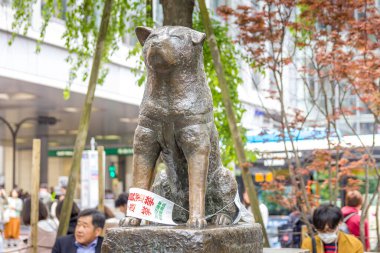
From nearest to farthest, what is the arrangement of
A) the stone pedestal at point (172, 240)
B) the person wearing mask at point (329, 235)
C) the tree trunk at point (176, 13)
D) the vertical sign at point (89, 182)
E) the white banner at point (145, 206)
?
1. the stone pedestal at point (172, 240)
2. the white banner at point (145, 206)
3. the person wearing mask at point (329, 235)
4. the tree trunk at point (176, 13)
5. the vertical sign at point (89, 182)

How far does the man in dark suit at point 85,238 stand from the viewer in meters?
5.43

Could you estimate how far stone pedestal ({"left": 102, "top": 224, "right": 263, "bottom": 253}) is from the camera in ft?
10.3

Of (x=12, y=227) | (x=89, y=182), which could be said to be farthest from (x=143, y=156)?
(x=12, y=227)

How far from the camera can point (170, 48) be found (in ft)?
11.0

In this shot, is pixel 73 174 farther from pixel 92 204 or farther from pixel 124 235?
pixel 92 204

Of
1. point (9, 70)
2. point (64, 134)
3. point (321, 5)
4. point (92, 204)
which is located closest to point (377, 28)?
point (321, 5)

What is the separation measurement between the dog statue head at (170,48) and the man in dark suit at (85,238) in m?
2.42

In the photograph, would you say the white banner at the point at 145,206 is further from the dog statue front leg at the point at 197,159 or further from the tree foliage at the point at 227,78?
the tree foliage at the point at 227,78

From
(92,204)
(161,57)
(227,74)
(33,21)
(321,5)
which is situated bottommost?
(92,204)

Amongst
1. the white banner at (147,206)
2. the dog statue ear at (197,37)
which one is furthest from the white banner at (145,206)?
the dog statue ear at (197,37)

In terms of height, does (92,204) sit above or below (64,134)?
below

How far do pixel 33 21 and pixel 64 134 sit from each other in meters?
12.8

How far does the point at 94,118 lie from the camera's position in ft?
67.8

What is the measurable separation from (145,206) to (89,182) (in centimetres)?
1372
